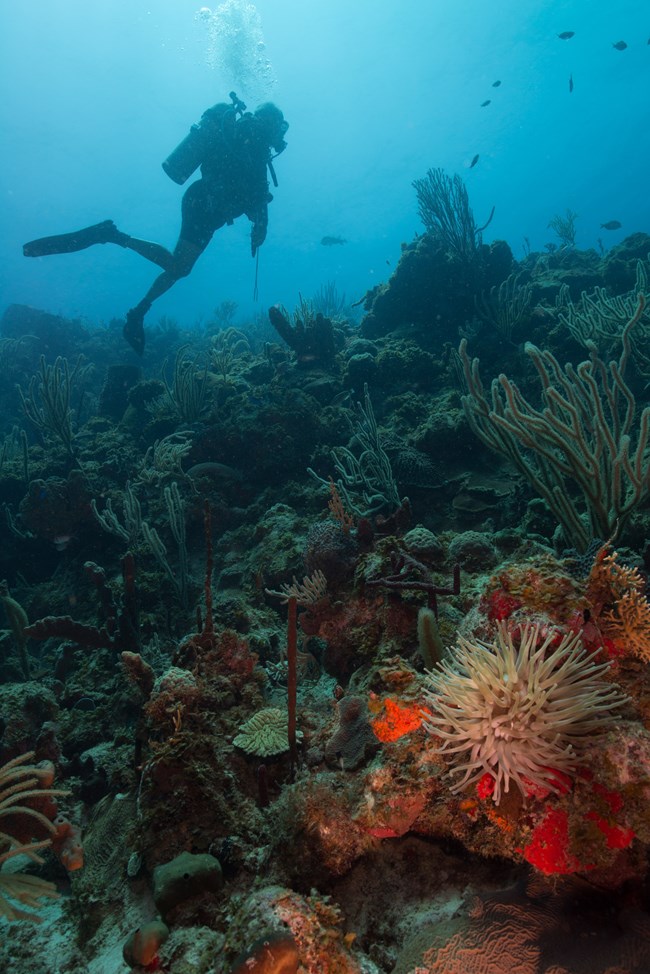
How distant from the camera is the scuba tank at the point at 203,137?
12266 millimetres

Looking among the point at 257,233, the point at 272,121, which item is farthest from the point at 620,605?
the point at 272,121

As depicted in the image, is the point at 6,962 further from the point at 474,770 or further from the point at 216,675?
the point at 474,770

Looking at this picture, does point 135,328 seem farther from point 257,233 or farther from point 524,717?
point 524,717

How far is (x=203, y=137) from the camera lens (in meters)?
12.3

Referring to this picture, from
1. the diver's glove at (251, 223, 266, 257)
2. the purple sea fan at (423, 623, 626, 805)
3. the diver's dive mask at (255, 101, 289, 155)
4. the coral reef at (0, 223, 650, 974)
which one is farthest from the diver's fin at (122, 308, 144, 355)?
the purple sea fan at (423, 623, 626, 805)

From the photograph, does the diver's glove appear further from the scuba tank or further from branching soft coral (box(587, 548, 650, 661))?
branching soft coral (box(587, 548, 650, 661))

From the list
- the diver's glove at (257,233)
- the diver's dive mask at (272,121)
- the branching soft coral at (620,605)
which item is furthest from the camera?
the diver's glove at (257,233)

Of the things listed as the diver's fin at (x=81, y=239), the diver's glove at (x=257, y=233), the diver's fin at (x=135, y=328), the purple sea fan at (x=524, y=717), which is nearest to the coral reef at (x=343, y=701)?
the purple sea fan at (x=524, y=717)

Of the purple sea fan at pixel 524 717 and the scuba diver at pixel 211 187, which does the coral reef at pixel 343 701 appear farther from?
the scuba diver at pixel 211 187

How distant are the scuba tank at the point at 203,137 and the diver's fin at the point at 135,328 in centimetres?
393

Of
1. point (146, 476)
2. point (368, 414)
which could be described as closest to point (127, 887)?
point (368, 414)

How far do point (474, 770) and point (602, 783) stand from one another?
518 millimetres

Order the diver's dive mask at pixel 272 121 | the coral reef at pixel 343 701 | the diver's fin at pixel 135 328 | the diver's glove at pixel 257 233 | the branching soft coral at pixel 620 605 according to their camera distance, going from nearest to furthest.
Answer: the coral reef at pixel 343 701 → the branching soft coral at pixel 620 605 → the diver's dive mask at pixel 272 121 → the diver's fin at pixel 135 328 → the diver's glove at pixel 257 233

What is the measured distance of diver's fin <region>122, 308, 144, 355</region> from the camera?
1280 cm
